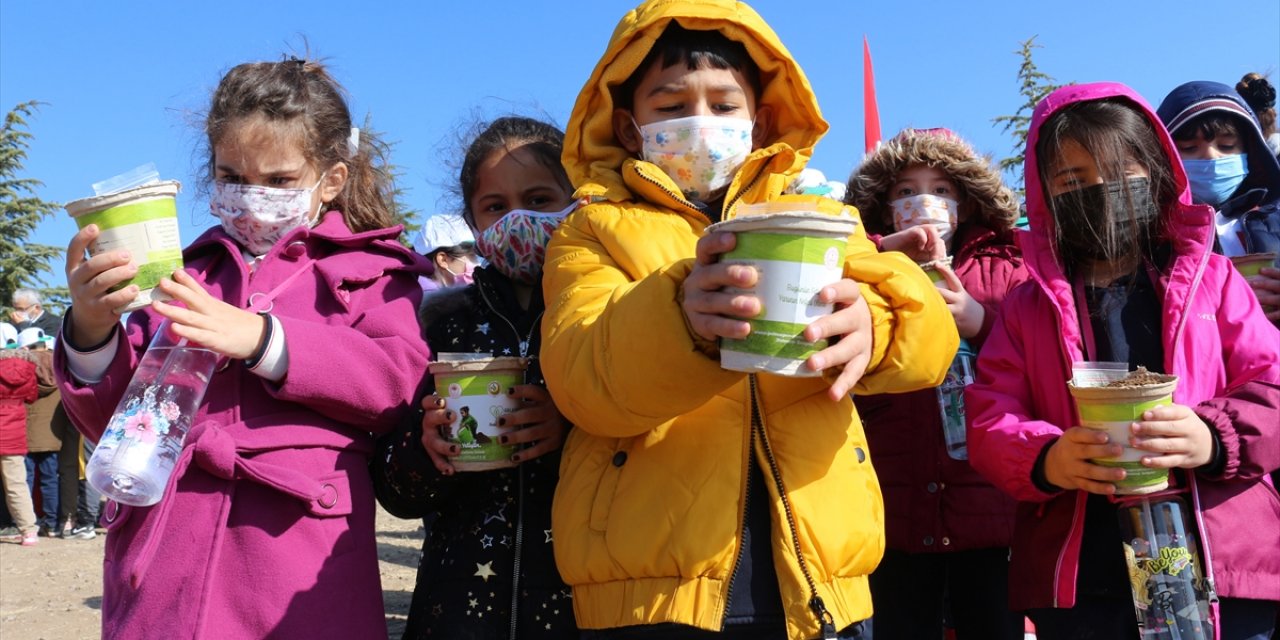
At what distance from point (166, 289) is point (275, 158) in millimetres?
704

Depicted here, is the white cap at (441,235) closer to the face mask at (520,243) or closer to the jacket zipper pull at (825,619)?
the face mask at (520,243)

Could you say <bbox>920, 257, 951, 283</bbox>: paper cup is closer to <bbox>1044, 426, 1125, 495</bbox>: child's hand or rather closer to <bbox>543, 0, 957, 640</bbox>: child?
<bbox>1044, 426, 1125, 495</bbox>: child's hand

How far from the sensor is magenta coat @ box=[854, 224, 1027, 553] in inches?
150

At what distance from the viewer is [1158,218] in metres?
3.36

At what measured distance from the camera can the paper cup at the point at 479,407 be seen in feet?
9.23

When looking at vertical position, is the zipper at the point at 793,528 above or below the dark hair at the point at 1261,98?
below

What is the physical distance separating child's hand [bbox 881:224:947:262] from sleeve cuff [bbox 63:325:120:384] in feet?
8.80

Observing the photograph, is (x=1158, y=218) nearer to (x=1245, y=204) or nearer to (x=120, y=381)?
(x=1245, y=204)

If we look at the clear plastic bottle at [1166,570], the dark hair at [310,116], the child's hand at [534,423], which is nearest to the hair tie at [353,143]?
the dark hair at [310,116]

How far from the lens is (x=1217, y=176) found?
14.9 feet

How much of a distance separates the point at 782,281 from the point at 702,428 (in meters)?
0.54

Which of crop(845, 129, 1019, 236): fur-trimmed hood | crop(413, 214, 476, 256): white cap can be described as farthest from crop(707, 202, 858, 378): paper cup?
crop(413, 214, 476, 256): white cap

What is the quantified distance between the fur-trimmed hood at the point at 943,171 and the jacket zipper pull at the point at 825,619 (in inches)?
98.6

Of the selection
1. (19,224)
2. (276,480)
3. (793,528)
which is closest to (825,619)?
(793,528)
